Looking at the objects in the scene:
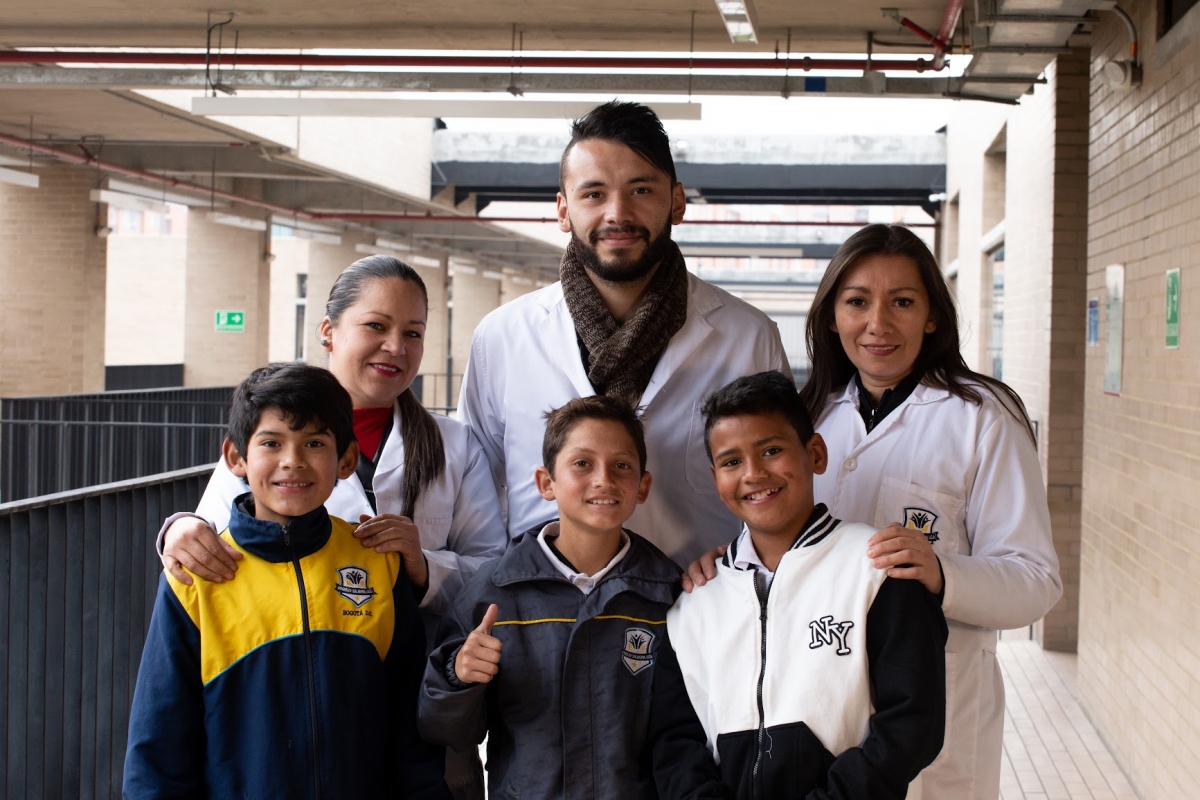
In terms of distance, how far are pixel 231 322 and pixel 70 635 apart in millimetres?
16020

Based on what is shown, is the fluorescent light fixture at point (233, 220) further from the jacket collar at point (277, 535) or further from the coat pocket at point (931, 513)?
the coat pocket at point (931, 513)

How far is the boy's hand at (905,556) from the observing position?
2105 mm

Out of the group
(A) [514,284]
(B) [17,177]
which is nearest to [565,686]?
(B) [17,177]

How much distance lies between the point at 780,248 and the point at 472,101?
17.2m

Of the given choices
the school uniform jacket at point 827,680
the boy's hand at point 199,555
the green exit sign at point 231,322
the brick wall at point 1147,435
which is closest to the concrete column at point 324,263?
the green exit sign at point 231,322

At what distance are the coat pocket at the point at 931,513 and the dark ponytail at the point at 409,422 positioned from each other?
1.02 meters

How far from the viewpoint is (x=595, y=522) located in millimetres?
2322

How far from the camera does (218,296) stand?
62.9 feet

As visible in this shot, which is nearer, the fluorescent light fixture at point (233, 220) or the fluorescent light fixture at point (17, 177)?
the fluorescent light fixture at point (17, 177)

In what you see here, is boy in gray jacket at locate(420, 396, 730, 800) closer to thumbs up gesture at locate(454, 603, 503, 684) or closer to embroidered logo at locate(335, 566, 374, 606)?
thumbs up gesture at locate(454, 603, 503, 684)

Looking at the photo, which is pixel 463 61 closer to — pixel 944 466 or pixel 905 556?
pixel 944 466

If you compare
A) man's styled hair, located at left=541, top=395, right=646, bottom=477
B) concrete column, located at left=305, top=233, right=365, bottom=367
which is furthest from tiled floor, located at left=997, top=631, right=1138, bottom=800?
concrete column, located at left=305, top=233, right=365, bottom=367

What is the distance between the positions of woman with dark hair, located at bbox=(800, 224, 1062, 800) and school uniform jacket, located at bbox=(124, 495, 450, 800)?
1096 millimetres

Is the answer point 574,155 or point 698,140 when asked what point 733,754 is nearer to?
point 574,155
